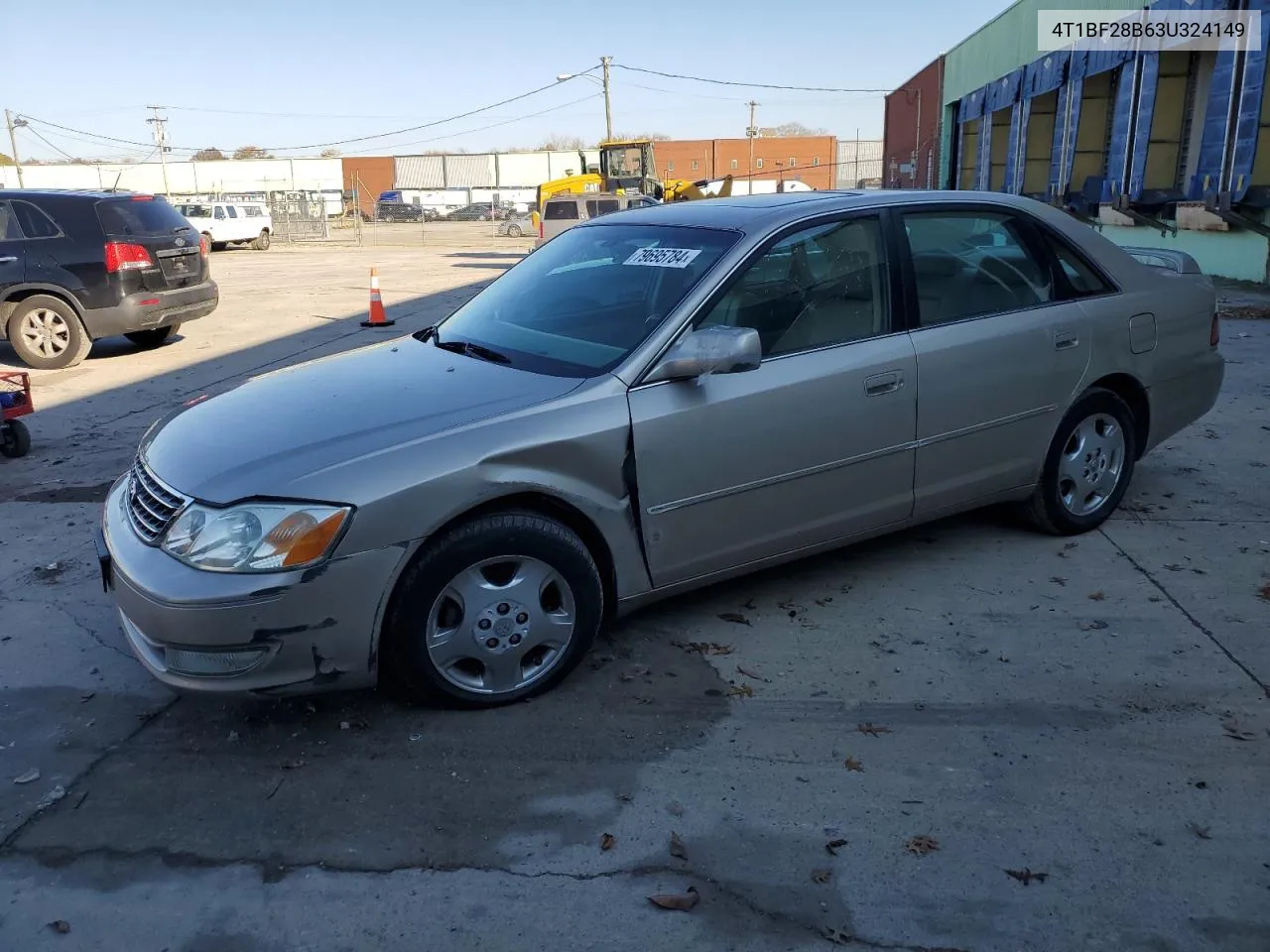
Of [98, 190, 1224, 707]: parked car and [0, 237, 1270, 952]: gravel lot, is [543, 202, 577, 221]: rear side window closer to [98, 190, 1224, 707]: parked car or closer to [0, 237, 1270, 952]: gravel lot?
[98, 190, 1224, 707]: parked car

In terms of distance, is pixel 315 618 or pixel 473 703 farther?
pixel 473 703

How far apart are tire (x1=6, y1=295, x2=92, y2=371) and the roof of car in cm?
787

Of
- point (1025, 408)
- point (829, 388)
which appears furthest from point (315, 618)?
point (1025, 408)

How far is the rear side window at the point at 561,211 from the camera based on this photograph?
82.9ft

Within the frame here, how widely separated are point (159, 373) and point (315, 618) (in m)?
8.20

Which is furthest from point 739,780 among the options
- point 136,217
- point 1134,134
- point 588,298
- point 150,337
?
point 1134,134

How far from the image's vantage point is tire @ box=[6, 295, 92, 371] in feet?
33.4

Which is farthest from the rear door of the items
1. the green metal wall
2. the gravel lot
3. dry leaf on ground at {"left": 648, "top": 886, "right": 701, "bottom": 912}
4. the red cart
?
the green metal wall

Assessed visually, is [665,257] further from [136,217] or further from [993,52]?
[993,52]

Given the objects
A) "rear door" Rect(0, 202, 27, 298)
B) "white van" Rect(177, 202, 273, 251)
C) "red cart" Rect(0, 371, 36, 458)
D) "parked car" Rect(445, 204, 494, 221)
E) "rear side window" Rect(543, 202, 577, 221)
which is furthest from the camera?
"parked car" Rect(445, 204, 494, 221)

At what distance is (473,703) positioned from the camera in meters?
3.42

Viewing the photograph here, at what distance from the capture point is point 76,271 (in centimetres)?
1016

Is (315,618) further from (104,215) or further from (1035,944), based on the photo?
(104,215)

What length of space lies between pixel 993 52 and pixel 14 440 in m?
26.2
